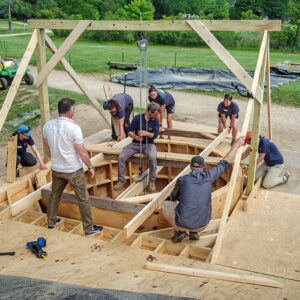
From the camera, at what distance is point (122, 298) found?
242 centimetres

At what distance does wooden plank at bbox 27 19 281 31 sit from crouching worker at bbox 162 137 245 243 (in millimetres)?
2183

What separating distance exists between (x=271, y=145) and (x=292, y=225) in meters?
1.86

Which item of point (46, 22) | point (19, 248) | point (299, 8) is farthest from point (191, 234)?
point (299, 8)

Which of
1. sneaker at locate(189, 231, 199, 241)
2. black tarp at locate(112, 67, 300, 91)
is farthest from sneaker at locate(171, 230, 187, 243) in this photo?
black tarp at locate(112, 67, 300, 91)

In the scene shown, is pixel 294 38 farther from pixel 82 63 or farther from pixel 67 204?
pixel 67 204

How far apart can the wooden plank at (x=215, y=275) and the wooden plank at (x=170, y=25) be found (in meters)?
3.55

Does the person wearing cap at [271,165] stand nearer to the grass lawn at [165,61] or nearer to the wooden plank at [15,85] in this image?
the wooden plank at [15,85]

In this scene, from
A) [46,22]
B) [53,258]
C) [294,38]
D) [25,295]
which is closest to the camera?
[25,295]

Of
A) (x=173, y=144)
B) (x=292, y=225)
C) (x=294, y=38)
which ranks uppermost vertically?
(x=294, y=38)

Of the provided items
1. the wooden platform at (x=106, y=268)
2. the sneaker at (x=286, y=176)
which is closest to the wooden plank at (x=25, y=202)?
the wooden platform at (x=106, y=268)

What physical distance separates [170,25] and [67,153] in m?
2.81

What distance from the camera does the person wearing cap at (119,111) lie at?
7538mm

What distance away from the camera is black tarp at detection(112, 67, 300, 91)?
53.6 feet

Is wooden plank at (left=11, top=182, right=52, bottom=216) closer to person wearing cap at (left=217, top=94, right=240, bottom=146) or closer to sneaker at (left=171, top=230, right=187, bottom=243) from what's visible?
sneaker at (left=171, top=230, right=187, bottom=243)
